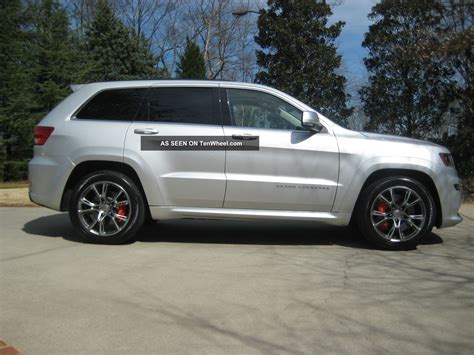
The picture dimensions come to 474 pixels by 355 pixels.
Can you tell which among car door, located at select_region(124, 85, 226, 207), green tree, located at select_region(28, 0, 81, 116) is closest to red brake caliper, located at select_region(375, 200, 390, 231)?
car door, located at select_region(124, 85, 226, 207)

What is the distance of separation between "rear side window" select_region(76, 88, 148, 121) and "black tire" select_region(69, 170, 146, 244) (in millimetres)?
698

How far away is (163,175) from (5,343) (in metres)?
2.93

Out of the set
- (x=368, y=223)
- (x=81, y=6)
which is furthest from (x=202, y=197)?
(x=81, y=6)

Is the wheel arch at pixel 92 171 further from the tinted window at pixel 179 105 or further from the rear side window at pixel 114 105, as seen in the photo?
the tinted window at pixel 179 105

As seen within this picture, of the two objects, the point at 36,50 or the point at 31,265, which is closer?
the point at 31,265

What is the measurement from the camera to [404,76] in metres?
13.6

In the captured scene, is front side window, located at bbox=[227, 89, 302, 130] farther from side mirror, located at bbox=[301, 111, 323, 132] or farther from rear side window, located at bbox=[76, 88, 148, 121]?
rear side window, located at bbox=[76, 88, 148, 121]

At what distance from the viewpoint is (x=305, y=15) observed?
635 inches

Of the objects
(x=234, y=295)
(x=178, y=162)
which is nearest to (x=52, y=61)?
(x=178, y=162)

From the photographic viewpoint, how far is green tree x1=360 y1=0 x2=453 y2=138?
13062 millimetres

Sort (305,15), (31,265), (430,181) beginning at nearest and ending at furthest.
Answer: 1. (31,265)
2. (430,181)
3. (305,15)

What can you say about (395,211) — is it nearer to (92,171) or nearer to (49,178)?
(92,171)

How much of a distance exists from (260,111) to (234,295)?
101 inches

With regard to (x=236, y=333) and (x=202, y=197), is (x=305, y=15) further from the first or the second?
(x=236, y=333)
